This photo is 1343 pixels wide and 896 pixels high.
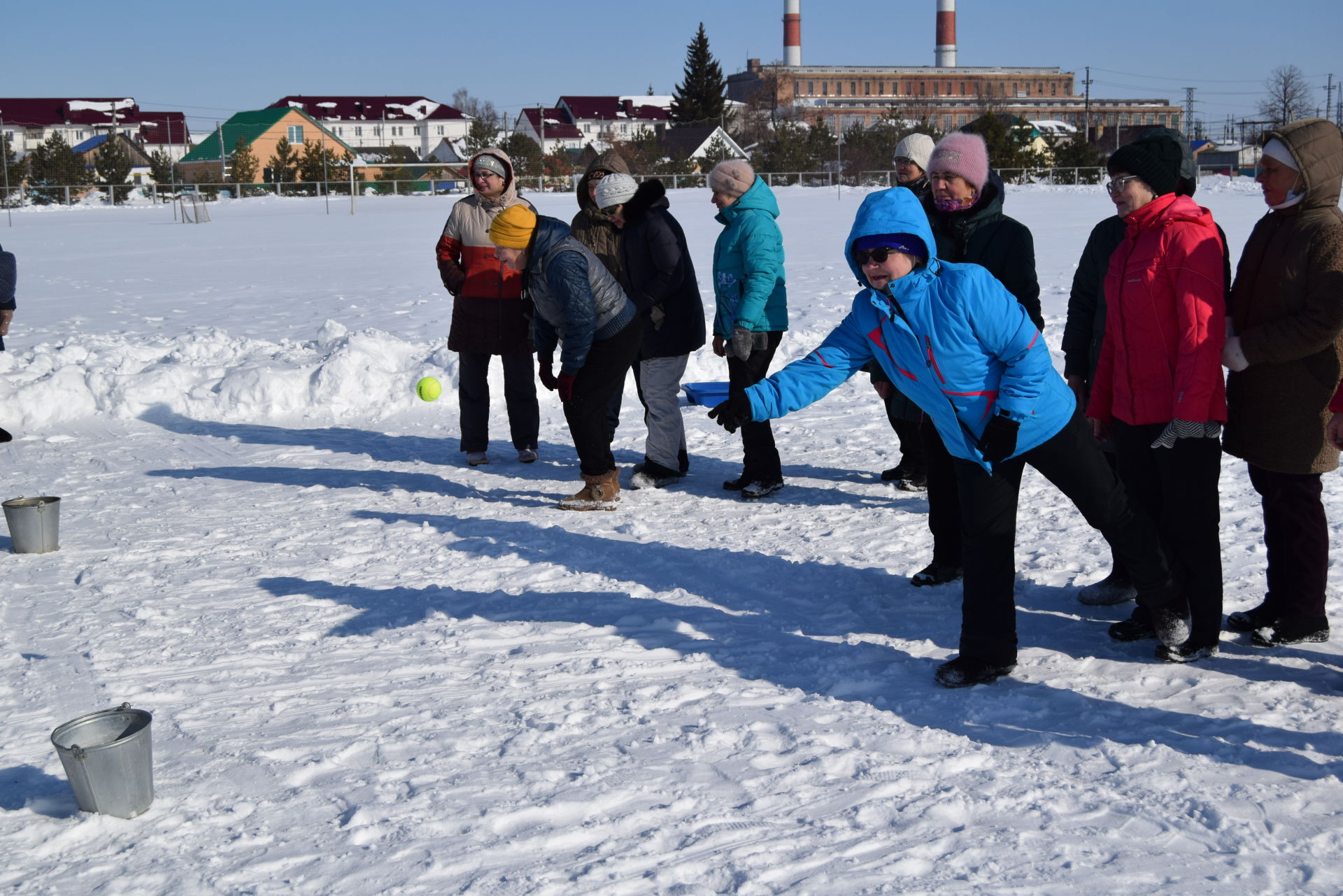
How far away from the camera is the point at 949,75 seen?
99688 mm

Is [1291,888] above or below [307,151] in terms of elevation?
below

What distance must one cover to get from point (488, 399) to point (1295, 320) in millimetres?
4694

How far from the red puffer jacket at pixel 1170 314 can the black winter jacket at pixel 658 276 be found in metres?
2.91

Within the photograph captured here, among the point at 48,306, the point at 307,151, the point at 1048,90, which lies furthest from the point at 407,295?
the point at 1048,90

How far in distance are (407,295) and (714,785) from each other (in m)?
11.6

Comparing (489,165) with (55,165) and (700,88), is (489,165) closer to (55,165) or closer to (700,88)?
(55,165)

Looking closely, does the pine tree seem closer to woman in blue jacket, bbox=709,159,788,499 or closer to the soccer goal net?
the soccer goal net

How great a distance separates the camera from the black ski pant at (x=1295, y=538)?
3.75 metres

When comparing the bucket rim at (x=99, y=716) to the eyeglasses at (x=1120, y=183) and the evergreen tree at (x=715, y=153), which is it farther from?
the evergreen tree at (x=715, y=153)

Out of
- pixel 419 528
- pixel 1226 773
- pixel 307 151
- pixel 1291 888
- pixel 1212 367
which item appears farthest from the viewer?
pixel 307 151

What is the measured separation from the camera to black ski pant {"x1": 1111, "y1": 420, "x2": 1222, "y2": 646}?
3.67 m

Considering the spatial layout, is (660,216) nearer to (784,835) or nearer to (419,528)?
(419,528)

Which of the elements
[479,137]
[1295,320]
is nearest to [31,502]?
[1295,320]

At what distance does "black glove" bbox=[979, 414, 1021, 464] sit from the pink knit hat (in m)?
1.56
